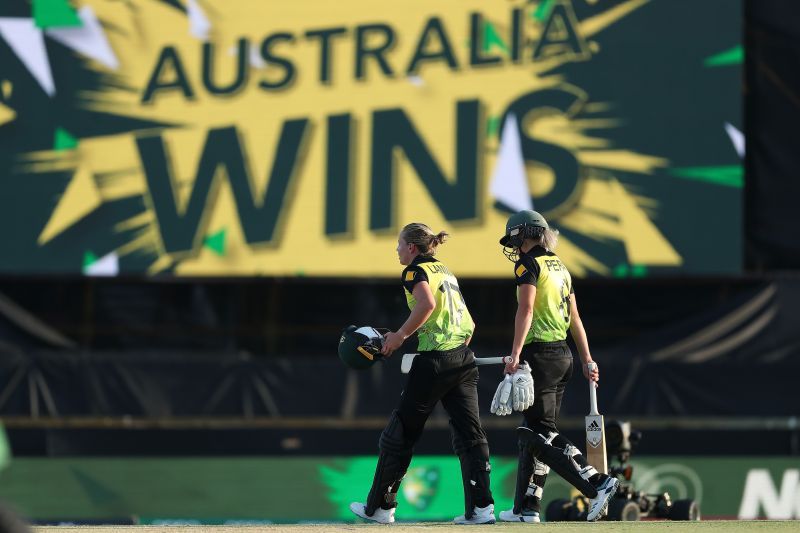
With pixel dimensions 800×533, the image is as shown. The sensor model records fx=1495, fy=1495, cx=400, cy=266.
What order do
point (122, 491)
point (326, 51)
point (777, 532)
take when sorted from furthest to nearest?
point (326, 51) → point (122, 491) → point (777, 532)

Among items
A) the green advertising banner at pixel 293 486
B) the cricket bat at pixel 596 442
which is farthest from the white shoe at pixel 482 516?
the green advertising banner at pixel 293 486

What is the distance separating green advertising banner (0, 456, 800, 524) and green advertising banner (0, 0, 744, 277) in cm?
211

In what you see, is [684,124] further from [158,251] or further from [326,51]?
[158,251]

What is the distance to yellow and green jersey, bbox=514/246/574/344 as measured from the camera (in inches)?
357

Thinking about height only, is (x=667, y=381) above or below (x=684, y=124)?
below

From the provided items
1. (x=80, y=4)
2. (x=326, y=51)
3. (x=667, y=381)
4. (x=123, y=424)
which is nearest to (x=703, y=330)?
(x=667, y=381)

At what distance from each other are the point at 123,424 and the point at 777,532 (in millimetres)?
9088

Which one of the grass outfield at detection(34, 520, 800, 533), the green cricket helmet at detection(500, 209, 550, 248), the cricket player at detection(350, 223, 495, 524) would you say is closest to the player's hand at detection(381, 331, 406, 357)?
the cricket player at detection(350, 223, 495, 524)

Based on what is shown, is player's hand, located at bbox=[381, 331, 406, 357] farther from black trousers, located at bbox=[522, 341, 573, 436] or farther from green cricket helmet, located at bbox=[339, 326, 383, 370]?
black trousers, located at bbox=[522, 341, 573, 436]

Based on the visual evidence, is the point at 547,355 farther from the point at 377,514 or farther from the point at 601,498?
the point at 377,514

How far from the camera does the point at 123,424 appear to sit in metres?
16.0

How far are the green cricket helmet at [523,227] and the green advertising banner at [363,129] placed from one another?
278 inches

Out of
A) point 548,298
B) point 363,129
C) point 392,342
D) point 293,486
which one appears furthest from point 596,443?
point 363,129

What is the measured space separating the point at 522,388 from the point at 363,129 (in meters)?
8.23
